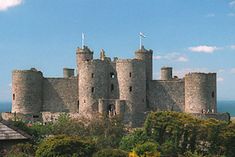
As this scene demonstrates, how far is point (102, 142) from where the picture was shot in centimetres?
3916

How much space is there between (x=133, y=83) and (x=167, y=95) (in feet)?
12.3

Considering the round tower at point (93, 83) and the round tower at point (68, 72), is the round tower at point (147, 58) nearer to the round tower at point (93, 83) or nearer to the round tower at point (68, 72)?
the round tower at point (93, 83)

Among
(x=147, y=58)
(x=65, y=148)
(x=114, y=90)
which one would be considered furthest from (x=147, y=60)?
(x=65, y=148)

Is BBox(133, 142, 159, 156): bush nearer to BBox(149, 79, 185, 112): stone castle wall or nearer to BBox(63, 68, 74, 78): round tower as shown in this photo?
BBox(149, 79, 185, 112): stone castle wall

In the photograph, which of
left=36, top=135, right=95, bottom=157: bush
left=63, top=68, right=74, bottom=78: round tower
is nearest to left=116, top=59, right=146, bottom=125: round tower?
left=63, top=68, right=74, bottom=78: round tower

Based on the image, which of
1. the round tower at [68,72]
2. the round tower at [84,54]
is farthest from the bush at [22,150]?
the round tower at [68,72]

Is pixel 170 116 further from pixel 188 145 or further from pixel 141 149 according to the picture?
pixel 141 149

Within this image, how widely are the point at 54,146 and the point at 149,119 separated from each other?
12418 mm

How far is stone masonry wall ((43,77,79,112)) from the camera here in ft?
181

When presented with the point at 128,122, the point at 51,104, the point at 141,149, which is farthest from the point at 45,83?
the point at 141,149

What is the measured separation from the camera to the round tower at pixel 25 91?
5503cm

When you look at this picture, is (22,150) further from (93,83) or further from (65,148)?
(93,83)

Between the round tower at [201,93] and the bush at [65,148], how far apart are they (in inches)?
802

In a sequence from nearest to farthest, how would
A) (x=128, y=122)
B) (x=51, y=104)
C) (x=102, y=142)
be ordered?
(x=102, y=142), (x=128, y=122), (x=51, y=104)
